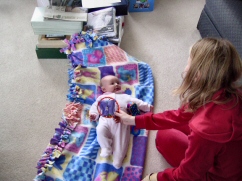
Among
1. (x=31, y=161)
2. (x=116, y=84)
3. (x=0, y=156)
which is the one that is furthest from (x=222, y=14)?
(x=0, y=156)

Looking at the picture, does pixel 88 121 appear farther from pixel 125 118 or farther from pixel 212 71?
pixel 212 71

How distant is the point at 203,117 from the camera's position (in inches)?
32.5

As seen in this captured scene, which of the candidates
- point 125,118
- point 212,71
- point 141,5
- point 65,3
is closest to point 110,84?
point 125,118

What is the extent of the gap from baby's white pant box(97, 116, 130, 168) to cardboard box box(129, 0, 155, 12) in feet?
3.60

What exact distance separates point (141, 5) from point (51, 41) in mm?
825

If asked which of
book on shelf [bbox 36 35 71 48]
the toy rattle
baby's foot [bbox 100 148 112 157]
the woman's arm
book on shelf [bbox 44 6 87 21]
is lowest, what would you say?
baby's foot [bbox 100 148 112 157]

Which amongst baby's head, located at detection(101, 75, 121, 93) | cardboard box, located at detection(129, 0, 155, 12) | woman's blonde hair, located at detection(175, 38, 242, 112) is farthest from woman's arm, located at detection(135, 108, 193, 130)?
cardboard box, located at detection(129, 0, 155, 12)

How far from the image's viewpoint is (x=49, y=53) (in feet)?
5.50

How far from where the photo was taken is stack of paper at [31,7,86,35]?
1535 mm

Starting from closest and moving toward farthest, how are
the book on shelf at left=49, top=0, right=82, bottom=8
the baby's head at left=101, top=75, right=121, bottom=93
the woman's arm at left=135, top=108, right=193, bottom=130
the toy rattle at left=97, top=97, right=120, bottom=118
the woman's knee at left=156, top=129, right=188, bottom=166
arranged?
the woman's arm at left=135, top=108, right=193, bottom=130 → the woman's knee at left=156, top=129, right=188, bottom=166 → the toy rattle at left=97, top=97, right=120, bottom=118 → the baby's head at left=101, top=75, right=121, bottom=93 → the book on shelf at left=49, top=0, right=82, bottom=8

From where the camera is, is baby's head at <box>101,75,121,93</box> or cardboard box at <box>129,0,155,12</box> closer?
baby's head at <box>101,75,121,93</box>

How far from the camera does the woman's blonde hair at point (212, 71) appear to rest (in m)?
0.84

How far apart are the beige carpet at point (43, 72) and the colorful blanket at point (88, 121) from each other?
80 mm

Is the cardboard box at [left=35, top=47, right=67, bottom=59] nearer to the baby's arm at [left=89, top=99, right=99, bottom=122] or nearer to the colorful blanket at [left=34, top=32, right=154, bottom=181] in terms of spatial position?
the colorful blanket at [left=34, top=32, right=154, bottom=181]
